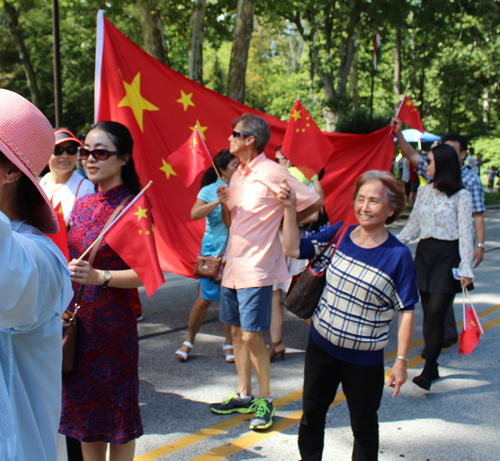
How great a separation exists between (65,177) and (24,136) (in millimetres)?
3279

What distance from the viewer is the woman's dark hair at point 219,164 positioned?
5125mm

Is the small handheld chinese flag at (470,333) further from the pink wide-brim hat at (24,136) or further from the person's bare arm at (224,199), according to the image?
the pink wide-brim hat at (24,136)

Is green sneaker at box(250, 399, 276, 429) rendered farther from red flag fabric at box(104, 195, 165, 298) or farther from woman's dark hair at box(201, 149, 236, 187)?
woman's dark hair at box(201, 149, 236, 187)

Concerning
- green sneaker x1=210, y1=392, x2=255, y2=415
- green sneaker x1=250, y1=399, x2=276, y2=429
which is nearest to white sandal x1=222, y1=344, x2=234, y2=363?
green sneaker x1=210, y1=392, x2=255, y2=415

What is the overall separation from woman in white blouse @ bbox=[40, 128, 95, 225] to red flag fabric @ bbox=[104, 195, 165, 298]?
168cm

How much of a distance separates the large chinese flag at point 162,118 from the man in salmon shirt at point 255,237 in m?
1.14

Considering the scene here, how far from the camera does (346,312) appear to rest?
2834 mm

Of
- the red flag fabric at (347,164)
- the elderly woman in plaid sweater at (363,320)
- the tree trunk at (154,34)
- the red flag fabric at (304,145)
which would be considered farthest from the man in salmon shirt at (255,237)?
the tree trunk at (154,34)

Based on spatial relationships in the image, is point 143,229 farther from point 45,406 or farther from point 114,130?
point 45,406

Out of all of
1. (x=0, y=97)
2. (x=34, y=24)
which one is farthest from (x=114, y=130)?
(x=34, y=24)

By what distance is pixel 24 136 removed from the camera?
1.32 m

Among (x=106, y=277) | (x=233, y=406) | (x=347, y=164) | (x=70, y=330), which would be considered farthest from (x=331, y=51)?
(x=70, y=330)

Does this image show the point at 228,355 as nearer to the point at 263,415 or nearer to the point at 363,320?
the point at 263,415

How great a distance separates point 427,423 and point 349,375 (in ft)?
4.53
